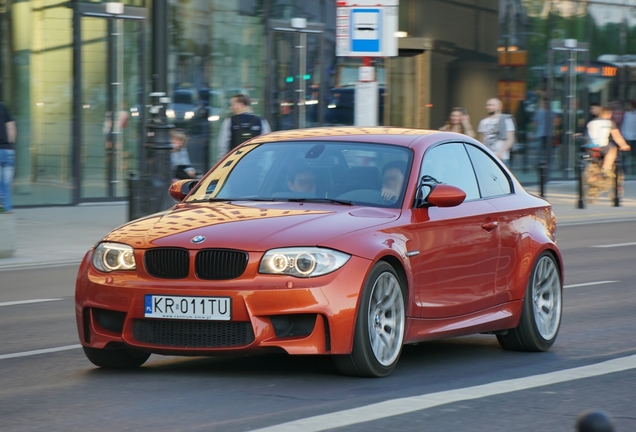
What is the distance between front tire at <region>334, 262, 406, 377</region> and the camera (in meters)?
7.14

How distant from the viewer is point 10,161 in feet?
60.4

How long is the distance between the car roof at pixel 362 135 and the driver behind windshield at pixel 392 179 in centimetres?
22

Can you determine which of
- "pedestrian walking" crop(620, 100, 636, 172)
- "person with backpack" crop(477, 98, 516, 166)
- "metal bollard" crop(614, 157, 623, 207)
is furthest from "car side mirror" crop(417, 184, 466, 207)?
"pedestrian walking" crop(620, 100, 636, 172)

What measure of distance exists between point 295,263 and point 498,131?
1579cm

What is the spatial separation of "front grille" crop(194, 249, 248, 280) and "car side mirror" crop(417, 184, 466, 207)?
1.35 metres

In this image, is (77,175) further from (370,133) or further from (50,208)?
(370,133)

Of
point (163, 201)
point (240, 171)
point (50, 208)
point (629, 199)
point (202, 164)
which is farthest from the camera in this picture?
point (629, 199)

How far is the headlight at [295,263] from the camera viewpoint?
701 cm

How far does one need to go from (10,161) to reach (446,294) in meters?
11.7

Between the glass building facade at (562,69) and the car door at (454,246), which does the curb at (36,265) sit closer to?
the car door at (454,246)

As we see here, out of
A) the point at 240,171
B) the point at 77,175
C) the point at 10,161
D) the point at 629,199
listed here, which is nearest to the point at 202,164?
the point at 77,175

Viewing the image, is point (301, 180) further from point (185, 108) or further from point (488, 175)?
point (185, 108)

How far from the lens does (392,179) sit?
8023mm

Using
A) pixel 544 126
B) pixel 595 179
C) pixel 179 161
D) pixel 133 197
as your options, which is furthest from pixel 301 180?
pixel 544 126
